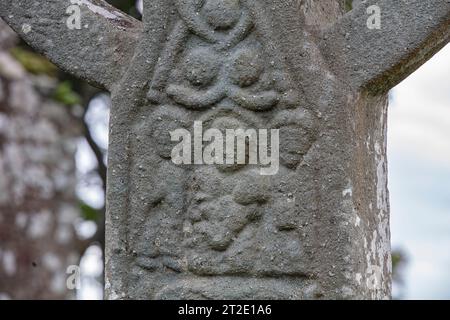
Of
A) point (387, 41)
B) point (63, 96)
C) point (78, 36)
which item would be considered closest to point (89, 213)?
point (63, 96)

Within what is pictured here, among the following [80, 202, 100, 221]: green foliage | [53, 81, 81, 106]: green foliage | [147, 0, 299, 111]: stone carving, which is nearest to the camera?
[147, 0, 299, 111]: stone carving

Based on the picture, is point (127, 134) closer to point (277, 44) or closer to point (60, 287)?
point (277, 44)

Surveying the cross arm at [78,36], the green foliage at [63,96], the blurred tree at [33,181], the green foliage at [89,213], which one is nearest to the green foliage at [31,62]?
the blurred tree at [33,181]

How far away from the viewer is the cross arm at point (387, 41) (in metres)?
2.88

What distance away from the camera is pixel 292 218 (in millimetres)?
2928

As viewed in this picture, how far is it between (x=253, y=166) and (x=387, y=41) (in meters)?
0.51

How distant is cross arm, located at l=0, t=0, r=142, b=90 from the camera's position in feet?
10.5

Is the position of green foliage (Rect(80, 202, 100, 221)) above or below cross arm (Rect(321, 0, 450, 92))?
above

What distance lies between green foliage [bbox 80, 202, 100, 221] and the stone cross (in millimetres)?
5129

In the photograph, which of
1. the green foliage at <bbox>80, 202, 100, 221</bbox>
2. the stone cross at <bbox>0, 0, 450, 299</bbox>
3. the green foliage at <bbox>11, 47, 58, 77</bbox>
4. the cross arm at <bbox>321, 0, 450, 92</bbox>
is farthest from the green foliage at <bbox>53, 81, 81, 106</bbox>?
the cross arm at <bbox>321, 0, 450, 92</bbox>

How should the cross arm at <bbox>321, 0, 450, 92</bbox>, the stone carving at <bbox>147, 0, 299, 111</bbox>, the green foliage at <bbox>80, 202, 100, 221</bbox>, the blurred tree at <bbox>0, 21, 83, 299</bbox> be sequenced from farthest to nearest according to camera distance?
1. the green foliage at <bbox>80, 202, 100, 221</bbox>
2. the blurred tree at <bbox>0, 21, 83, 299</bbox>
3. the stone carving at <bbox>147, 0, 299, 111</bbox>
4. the cross arm at <bbox>321, 0, 450, 92</bbox>

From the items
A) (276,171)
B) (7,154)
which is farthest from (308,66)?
(7,154)

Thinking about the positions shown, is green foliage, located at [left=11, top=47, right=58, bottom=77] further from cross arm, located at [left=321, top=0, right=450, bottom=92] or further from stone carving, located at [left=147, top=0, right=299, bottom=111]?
cross arm, located at [left=321, top=0, right=450, bottom=92]
